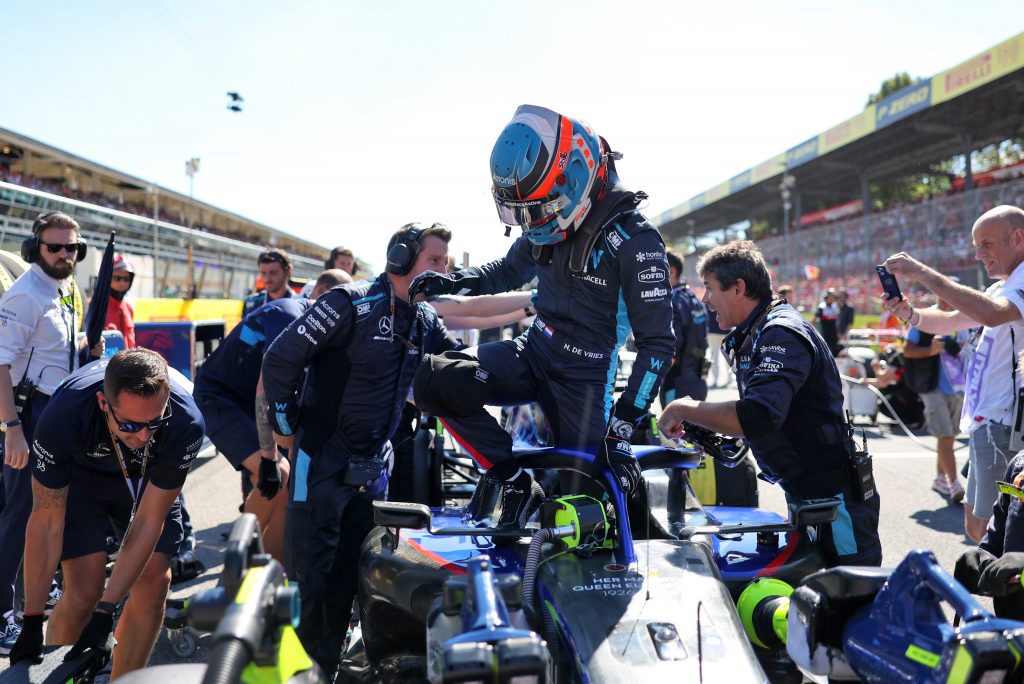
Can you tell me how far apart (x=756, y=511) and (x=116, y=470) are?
9.47 ft

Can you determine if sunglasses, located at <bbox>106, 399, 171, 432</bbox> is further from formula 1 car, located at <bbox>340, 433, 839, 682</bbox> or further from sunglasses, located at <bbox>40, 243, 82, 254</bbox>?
sunglasses, located at <bbox>40, 243, 82, 254</bbox>

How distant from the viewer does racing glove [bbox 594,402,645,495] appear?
264cm

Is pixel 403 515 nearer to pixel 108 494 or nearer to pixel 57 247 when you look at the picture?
pixel 108 494

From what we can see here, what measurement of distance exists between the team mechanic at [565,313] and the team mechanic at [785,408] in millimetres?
358

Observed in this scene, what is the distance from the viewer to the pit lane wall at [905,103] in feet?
63.3

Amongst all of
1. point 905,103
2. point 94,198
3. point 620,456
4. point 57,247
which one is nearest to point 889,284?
point 620,456

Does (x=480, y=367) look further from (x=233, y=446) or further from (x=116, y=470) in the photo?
(x=233, y=446)

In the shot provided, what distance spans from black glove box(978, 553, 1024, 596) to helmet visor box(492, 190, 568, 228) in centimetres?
179

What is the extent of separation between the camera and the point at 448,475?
6066mm

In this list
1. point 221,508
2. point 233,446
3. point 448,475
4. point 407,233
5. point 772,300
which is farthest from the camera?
point 221,508

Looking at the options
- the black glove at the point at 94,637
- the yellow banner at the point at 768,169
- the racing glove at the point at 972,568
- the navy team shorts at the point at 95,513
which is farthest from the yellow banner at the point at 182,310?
the yellow banner at the point at 768,169

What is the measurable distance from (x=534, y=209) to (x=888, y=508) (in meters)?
5.06

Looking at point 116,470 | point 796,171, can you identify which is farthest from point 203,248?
point 116,470

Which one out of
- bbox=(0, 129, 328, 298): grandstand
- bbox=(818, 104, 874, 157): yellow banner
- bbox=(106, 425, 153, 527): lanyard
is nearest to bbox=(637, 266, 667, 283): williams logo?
bbox=(106, 425, 153, 527): lanyard
